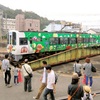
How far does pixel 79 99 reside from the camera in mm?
5973

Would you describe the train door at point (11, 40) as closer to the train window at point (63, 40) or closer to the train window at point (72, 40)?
the train window at point (63, 40)

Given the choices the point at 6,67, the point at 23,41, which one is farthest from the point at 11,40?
the point at 6,67

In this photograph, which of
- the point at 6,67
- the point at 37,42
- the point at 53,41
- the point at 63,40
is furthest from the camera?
the point at 63,40

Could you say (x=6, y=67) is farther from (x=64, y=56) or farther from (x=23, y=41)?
(x=23, y=41)

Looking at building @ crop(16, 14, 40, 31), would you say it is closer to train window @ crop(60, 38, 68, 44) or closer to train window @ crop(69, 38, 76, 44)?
train window @ crop(69, 38, 76, 44)

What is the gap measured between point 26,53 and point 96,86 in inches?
436

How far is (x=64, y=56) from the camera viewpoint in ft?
63.6

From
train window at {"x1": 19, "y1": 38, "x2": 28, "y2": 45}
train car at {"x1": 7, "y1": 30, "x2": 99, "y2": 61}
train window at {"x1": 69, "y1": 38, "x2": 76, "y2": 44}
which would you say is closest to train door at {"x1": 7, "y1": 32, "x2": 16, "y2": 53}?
train car at {"x1": 7, "y1": 30, "x2": 99, "y2": 61}

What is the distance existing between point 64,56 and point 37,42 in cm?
380

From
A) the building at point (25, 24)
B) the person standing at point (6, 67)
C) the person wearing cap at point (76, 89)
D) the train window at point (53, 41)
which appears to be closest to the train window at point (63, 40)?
the train window at point (53, 41)

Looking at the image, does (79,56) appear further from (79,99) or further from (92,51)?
(79,99)

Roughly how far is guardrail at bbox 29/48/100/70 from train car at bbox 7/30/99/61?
3.25m

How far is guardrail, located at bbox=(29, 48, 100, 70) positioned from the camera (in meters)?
17.1

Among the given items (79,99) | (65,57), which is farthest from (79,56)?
(79,99)
